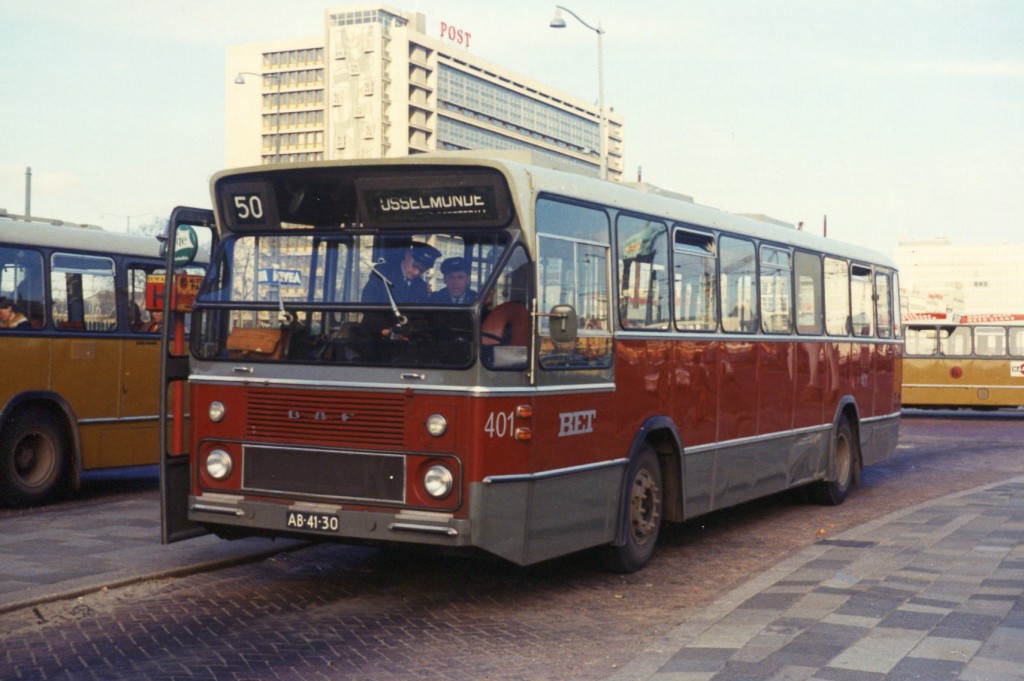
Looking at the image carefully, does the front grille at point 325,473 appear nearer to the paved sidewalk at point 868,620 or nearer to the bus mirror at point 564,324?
the bus mirror at point 564,324

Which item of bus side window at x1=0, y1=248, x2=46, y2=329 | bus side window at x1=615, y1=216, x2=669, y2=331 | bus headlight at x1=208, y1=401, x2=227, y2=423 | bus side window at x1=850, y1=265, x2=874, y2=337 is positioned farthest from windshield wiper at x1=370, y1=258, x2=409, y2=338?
bus side window at x1=850, y1=265, x2=874, y2=337

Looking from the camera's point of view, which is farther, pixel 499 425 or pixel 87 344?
pixel 87 344

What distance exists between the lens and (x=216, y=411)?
28.3 ft

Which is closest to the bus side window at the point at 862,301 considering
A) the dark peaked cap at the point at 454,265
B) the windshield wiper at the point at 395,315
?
the dark peaked cap at the point at 454,265

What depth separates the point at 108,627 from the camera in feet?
25.5

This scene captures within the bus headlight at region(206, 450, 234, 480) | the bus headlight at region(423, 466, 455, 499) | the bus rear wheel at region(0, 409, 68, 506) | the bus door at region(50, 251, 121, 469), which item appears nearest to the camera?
the bus headlight at region(423, 466, 455, 499)

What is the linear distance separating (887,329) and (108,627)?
11549 millimetres

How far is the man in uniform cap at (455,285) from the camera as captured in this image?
25.8 feet

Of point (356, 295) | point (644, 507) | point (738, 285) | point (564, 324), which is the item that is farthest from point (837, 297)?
point (356, 295)

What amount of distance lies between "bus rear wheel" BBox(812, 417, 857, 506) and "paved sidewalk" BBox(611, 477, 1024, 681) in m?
2.90

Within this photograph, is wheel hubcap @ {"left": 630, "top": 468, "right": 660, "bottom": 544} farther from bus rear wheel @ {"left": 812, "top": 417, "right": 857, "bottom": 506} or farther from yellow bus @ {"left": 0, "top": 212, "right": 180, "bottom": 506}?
yellow bus @ {"left": 0, "top": 212, "right": 180, "bottom": 506}

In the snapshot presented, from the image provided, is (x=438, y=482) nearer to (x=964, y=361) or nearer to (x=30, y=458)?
(x=30, y=458)

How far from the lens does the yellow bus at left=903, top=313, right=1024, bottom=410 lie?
32.6 metres

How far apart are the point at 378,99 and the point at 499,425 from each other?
453 feet
